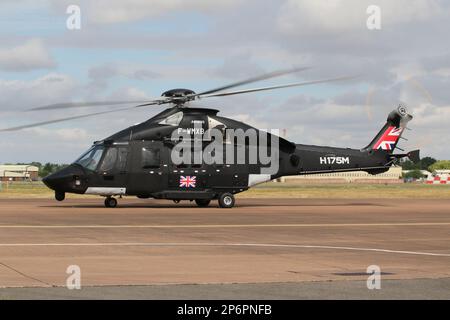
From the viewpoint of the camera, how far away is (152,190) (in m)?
35.1

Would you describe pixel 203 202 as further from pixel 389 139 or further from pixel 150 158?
pixel 389 139

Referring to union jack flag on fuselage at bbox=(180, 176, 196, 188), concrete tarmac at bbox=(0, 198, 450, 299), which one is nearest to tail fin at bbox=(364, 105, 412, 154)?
union jack flag on fuselage at bbox=(180, 176, 196, 188)

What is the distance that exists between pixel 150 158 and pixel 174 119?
2.05 metres

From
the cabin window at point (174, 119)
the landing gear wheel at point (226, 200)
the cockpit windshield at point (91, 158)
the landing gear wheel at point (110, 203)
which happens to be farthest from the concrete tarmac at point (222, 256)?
the landing gear wheel at point (226, 200)

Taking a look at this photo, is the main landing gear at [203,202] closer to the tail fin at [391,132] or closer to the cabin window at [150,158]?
the cabin window at [150,158]

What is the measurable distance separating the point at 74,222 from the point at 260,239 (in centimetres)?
792

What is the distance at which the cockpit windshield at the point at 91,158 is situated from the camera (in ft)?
→ 113

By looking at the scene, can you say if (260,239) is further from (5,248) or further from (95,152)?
(95,152)

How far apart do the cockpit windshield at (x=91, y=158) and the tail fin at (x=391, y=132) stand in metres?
13.7

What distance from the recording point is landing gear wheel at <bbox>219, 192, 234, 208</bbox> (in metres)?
36.3

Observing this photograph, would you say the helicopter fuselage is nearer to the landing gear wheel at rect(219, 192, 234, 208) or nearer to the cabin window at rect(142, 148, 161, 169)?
the cabin window at rect(142, 148, 161, 169)

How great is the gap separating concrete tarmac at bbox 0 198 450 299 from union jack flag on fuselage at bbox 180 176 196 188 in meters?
6.51

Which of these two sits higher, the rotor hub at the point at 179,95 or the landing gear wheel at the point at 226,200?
the rotor hub at the point at 179,95
